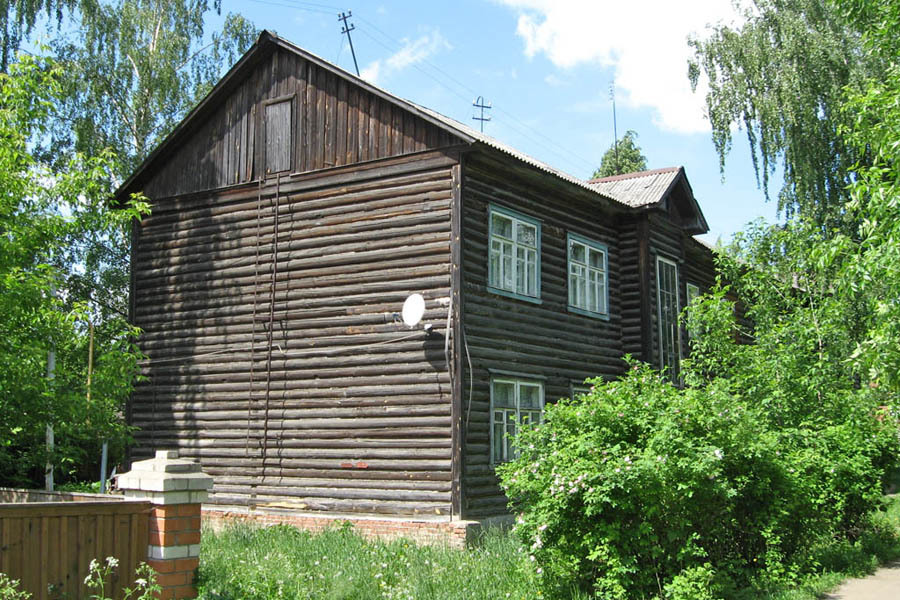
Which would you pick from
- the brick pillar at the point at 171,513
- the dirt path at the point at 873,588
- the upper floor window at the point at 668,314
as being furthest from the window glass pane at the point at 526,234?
the brick pillar at the point at 171,513

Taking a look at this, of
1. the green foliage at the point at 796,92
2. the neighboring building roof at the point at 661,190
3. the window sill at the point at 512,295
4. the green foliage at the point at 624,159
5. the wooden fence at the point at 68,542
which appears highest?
the green foliage at the point at 624,159

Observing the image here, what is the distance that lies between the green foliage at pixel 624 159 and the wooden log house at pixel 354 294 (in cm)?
2787

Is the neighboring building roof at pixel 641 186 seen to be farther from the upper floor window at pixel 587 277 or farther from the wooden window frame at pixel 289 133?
the wooden window frame at pixel 289 133

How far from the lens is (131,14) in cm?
2788

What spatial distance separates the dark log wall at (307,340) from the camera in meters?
14.1

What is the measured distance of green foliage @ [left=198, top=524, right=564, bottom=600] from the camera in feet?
29.2

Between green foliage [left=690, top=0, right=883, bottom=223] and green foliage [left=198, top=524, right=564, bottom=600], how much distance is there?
1562 cm

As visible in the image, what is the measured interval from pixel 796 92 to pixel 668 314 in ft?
25.7

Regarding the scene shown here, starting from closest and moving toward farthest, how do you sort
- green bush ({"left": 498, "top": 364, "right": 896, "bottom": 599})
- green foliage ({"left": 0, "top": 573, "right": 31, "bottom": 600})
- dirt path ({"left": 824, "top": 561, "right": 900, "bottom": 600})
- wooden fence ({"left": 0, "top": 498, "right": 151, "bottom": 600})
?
green foliage ({"left": 0, "top": 573, "right": 31, "bottom": 600}) → wooden fence ({"left": 0, "top": 498, "right": 151, "bottom": 600}) → green bush ({"left": 498, "top": 364, "right": 896, "bottom": 599}) → dirt path ({"left": 824, "top": 561, "right": 900, "bottom": 600})

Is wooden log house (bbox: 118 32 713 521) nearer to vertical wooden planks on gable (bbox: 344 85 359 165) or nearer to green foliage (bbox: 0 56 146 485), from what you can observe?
vertical wooden planks on gable (bbox: 344 85 359 165)

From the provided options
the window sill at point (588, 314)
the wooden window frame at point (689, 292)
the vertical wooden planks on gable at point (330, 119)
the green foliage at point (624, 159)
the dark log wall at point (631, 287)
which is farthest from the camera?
the green foliage at point (624, 159)

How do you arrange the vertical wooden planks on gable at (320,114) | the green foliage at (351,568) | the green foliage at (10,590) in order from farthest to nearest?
the vertical wooden planks on gable at (320,114)
the green foliage at (351,568)
the green foliage at (10,590)

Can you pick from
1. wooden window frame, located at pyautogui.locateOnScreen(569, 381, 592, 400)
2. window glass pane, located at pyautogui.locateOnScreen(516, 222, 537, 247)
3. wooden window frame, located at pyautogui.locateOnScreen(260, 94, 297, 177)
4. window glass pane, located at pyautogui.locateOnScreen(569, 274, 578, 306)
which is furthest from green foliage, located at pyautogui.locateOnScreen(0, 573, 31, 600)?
window glass pane, located at pyautogui.locateOnScreen(569, 274, 578, 306)

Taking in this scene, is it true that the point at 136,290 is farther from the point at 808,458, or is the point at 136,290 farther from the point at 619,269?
the point at 808,458
